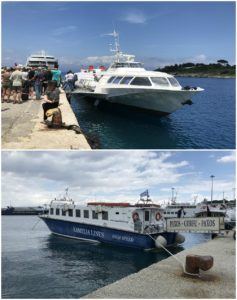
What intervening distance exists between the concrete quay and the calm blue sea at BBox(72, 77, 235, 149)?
6.95 m

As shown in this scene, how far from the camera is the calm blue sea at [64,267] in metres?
13.0

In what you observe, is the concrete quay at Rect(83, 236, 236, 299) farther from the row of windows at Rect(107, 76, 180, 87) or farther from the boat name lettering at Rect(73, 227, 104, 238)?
the boat name lettering at Rect(73, 227, 104, 238)

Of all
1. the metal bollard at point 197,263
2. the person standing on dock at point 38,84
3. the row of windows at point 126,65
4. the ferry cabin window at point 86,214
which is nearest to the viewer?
the metal bollard at point 197,263

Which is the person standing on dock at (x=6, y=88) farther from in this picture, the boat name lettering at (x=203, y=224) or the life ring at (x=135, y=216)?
the life ring at (x=135, y=216)

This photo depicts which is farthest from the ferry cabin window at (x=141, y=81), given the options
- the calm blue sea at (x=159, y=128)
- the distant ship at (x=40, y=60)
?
the distant ship at (x=40, y=60)

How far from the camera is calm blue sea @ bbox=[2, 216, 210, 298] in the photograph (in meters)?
13.0

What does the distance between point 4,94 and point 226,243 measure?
42.0 feet

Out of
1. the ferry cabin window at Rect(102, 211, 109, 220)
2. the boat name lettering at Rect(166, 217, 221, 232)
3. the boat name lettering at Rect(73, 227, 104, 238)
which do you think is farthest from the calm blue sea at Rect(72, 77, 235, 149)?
the boat name lettering at Rect(73, 227, 104, 238)

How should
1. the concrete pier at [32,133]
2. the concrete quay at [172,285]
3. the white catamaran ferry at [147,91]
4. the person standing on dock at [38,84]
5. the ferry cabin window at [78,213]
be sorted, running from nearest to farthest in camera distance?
the concrete quay at [172,285] → the concrete pier at [32,133] → the person standing on dock at [38,84] → the white catamaran ferry at [147,91] → the ferry cabin window at [78,213]

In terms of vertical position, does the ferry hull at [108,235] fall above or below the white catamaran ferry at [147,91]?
below

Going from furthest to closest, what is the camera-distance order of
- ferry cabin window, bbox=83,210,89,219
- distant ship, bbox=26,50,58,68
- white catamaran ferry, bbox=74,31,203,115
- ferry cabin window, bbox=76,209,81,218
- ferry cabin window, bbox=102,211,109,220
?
distant ship, bbox=26,50,58,68
ferry cabin window, bbox=76,209,81,218
ferry cabin window, bbox=83,210,89,219
ferry cabin window, bbox=102,211,109,220
white catamaran ferry, bbox=74,31,203,115

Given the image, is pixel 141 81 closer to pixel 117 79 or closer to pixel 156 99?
pixel 156 99

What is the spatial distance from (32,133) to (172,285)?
6.56m

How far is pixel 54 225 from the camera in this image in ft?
97.4
